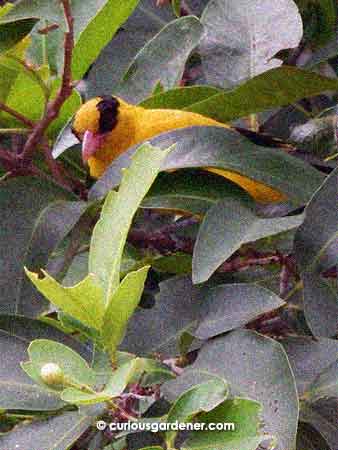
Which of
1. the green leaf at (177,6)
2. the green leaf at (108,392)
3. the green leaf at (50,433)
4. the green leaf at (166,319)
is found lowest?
the green leaf at (166,319)

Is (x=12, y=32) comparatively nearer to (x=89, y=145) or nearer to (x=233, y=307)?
(x=233, y=307)

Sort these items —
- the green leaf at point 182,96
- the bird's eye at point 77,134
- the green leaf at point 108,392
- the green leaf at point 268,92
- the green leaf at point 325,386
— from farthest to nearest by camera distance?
the bird's eye at point 77,134 < the green leaf at point 182,96 < the green leaf at point 268,92 < the green leaf at point 325,386 < the green leaf at point 108,392

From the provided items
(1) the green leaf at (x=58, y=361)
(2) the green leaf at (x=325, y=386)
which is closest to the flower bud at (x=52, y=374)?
(1) the green leaf at (x=58, y=361)

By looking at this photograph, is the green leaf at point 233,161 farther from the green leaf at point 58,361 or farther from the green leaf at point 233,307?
the green leaf at point 58,361

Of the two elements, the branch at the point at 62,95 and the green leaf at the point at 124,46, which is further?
the green leaf at the point at 124,46

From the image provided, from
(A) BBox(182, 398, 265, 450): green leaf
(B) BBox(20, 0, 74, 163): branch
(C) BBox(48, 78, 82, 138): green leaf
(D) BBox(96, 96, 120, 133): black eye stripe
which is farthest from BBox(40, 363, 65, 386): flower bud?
(D) BBox(96, 96, 120, 133): black eye stripe

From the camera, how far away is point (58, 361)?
81cm

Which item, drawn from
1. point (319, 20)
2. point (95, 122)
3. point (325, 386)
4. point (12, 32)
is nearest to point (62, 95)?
point (12, 32)

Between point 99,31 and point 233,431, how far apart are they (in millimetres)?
636

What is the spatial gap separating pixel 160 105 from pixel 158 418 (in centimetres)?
53

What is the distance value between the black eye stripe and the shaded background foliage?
225 millimetres

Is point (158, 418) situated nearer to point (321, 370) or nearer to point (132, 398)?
point (132, 398)

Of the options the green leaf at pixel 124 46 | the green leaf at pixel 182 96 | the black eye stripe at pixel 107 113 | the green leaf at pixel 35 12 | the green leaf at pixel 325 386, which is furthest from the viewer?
the black eye stripe at pixel 107 113

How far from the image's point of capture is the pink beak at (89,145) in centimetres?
143
